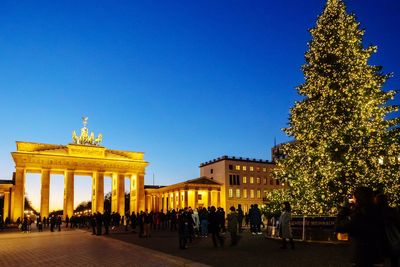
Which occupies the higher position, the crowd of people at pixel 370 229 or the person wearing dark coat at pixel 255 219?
the crowd of people at pixel 370 229

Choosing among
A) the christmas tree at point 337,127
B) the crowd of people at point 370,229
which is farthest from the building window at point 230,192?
the crowd of people at point 370,229

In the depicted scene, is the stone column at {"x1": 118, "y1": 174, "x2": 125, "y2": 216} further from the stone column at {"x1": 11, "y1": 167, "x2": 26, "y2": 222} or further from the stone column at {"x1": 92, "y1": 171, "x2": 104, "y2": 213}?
the stone column at {"x1": 11, "y1": 167, "x2": 26, "y2": 222}

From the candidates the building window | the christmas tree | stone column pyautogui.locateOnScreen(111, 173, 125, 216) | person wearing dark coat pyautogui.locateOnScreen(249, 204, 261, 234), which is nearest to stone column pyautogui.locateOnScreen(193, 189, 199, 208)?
the building window

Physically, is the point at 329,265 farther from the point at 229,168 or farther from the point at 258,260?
the point at 229,168

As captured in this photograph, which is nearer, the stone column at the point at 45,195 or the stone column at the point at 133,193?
the stone column at the point at 45,195

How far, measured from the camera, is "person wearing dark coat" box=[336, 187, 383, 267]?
5.03 metres

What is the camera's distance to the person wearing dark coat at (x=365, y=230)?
16.5 feet

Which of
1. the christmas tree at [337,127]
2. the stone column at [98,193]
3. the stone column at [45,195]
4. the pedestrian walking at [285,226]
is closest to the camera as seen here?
the pedestrian walking at [285,226]

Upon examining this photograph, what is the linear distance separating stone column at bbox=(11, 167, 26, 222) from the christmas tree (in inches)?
2040

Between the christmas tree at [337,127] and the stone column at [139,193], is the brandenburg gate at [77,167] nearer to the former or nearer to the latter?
the stone column at [139,193]

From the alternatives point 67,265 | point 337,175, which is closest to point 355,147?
point 337,175

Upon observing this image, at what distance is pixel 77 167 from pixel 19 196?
1077 centimetres

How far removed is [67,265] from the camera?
40.5ft

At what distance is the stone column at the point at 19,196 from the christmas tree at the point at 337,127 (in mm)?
51807
